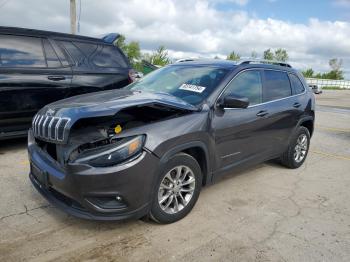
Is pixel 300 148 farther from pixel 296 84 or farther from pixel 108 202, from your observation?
pixel 108 202

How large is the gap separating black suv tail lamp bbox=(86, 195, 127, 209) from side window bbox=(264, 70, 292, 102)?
256cm

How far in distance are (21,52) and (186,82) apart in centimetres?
298

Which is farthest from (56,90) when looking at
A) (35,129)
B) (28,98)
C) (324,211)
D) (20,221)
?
(324,211)

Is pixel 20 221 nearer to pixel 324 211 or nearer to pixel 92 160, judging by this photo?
pixel 92 160

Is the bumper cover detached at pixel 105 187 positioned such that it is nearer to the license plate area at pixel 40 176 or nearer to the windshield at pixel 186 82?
the license plate area at pixel 40 176

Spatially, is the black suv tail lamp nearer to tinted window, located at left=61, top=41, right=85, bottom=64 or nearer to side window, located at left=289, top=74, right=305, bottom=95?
side window, located at left=289, top=74, right=305, bottom=95

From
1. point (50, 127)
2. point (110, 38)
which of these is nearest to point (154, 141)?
point (50, 127)

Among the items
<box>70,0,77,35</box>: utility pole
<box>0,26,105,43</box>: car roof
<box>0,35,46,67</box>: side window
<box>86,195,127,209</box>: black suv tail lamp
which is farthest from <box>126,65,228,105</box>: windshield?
<box>70,0,77,35</box>: utility pole

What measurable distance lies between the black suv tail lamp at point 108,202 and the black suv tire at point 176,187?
32 cm

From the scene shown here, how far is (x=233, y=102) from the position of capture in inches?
151

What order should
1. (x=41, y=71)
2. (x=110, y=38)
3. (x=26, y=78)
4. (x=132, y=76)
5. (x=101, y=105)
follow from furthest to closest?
(x=110, y=38) < (x=132, y=76) < (x=41, y=71) < (x=26, y=78) < (x=101, y=105)

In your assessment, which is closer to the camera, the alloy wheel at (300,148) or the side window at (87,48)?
the alloy wheel at (300,148)

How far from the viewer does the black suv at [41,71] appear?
546cm

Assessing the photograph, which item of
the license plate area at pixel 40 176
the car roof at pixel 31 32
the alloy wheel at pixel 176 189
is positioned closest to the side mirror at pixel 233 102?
the alloy wheel at pixel 176 189
